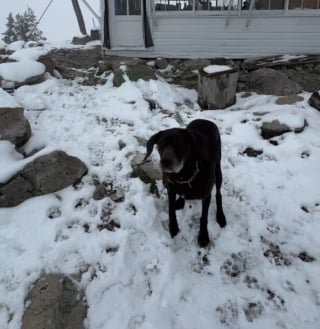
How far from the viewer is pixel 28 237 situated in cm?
322

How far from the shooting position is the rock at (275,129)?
200 inches

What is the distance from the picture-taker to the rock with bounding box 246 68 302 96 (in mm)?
7270

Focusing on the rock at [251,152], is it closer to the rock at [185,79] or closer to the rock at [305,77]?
Answer: the rock at [185,79]

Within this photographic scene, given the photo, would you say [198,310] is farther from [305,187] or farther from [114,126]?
[114,126]

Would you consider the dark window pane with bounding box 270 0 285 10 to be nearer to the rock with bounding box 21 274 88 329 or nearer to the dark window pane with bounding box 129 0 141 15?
the dark window pane with bounding box 129 0 141 15

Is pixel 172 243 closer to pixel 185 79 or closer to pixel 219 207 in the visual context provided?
pixel 219 207

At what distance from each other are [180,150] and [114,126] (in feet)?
9.99

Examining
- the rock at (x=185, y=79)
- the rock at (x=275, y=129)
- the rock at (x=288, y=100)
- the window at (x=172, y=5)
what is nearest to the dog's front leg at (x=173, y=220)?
the rock at (x=275, y=129)

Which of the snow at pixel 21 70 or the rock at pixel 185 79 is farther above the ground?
the snow at pixel 21 70

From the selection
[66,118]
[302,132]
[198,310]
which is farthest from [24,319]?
[302,132]

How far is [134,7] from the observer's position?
9242mm

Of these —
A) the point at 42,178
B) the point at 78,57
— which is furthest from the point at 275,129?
the point at 78,57

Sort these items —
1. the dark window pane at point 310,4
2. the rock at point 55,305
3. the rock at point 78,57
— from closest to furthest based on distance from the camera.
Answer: the rock at point 55,305 < the dark window pane at point 310,4 < the rock at point 78,57

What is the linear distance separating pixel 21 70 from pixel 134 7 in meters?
3.96
